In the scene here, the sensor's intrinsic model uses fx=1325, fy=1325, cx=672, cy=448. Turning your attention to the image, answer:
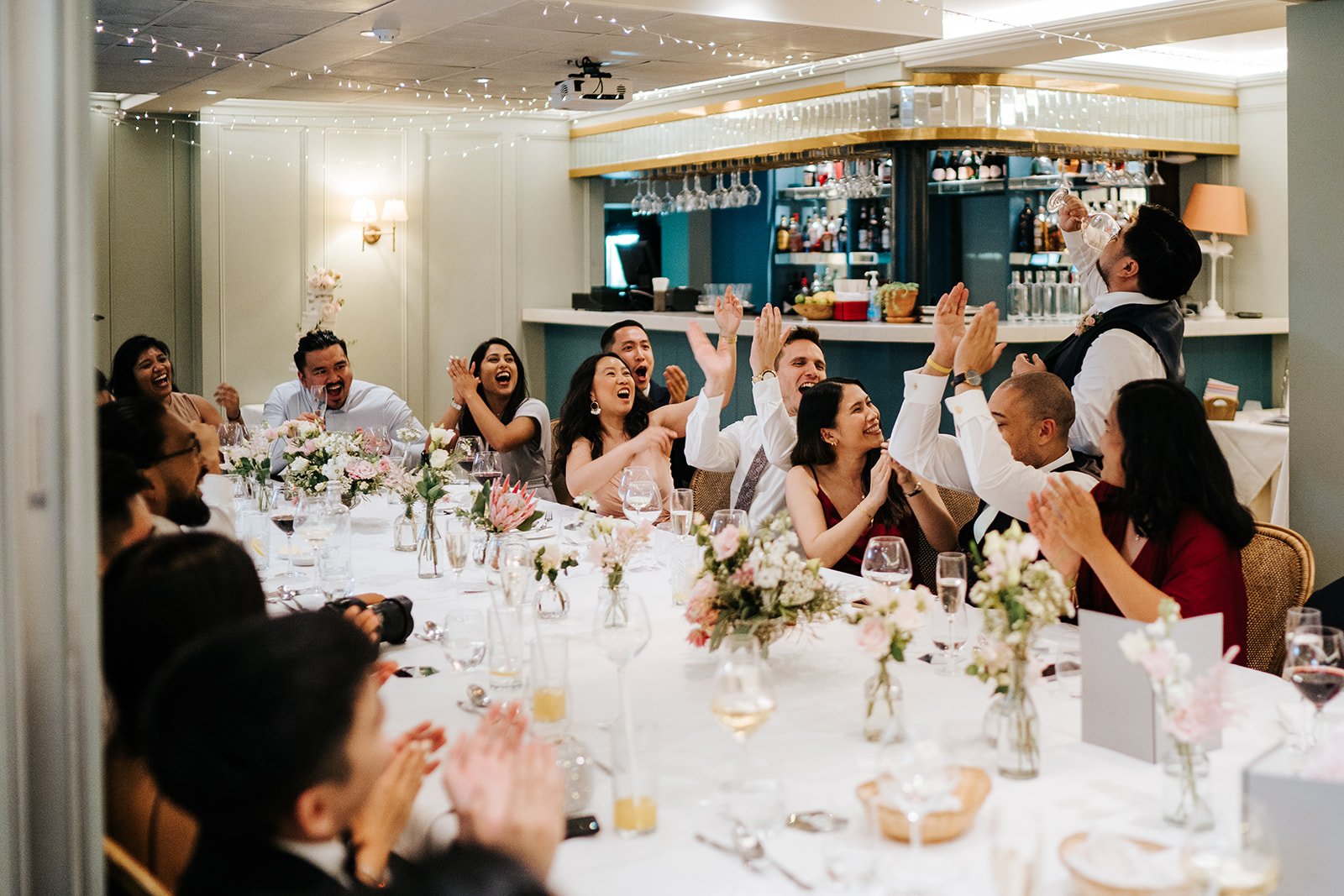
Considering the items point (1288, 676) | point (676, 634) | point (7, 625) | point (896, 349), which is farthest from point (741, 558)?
point (896, 349)

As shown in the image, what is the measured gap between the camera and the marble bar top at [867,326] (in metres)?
6.80

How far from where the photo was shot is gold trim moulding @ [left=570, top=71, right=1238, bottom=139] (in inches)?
307

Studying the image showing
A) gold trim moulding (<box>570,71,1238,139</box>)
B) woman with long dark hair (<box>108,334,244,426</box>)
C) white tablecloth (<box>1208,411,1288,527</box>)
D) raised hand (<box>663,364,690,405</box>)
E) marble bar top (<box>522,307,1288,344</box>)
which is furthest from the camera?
gold trim moulding (<box>570,71,1238,139</box>)

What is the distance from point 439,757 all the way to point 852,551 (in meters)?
1.78

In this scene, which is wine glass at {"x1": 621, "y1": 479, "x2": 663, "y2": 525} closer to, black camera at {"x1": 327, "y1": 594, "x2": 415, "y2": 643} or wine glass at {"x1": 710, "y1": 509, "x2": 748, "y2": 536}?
wine glass at {"x1": 710, "y1": 509, "x2": 748, "y2": 536}

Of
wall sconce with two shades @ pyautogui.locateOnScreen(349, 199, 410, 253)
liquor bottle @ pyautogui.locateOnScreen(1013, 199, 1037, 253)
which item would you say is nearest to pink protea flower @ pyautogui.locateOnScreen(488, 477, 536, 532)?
liquor bottle @ pyautogui.locateOnScreen(1013, 199, 1037, 253)

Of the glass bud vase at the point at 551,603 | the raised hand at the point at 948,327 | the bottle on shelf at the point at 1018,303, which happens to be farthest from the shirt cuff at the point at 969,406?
the bottle on shelf at the point at 1018,303

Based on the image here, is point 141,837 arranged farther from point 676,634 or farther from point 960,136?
point 960,136

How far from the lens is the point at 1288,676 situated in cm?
199

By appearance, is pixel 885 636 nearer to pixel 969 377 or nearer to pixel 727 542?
pixel 727 542

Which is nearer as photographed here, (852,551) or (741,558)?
(741,558)

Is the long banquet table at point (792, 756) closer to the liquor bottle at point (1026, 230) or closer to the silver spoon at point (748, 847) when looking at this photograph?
the silver spoon at point (748, 847)

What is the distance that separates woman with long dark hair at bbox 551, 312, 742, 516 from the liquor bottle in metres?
4.82

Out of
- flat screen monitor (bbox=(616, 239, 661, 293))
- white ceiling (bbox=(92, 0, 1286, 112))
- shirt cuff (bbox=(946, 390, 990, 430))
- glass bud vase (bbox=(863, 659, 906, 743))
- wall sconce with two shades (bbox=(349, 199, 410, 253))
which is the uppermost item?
white ceiling (bbox=(92, 0, 1286, 112))
